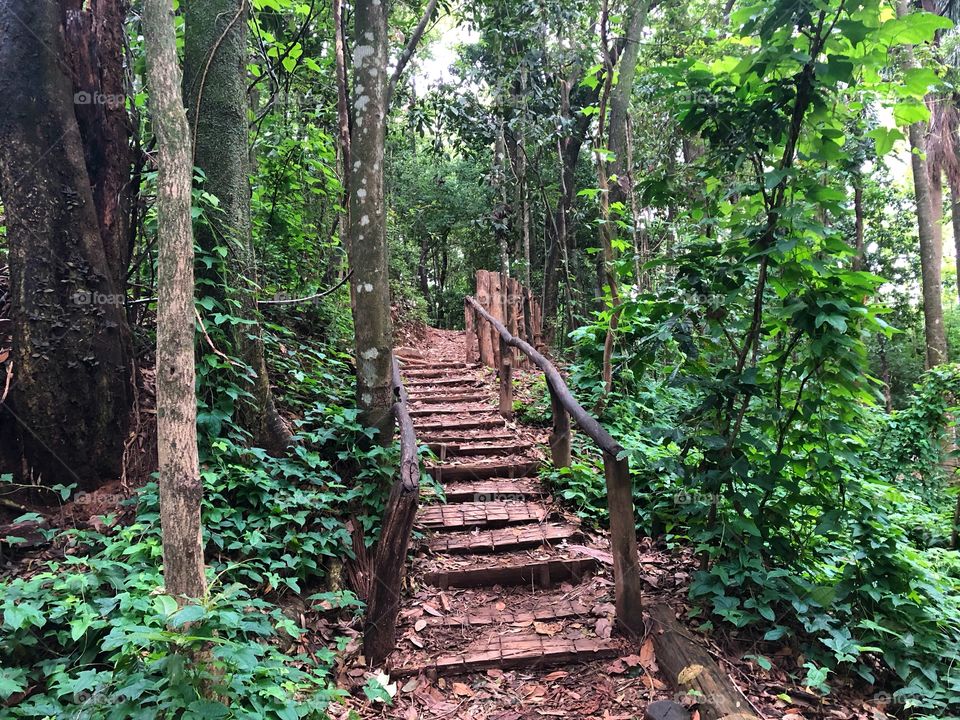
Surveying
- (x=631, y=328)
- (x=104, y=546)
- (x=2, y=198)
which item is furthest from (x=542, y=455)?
(x=2, y=198)

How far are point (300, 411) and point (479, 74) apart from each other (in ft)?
30.7

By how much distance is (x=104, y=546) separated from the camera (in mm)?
2961

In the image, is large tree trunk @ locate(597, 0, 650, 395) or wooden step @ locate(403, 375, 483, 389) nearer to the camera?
large tree trunk @ locate(597, 0, 650, 395)

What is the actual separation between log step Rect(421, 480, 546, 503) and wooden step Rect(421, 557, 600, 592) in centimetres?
96

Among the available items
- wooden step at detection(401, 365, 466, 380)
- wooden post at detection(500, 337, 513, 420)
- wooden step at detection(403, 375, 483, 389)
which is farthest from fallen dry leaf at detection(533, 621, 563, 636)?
wooden step at detection(401, 365, 466, 380)

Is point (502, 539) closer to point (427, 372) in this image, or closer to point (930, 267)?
point (427, 372)

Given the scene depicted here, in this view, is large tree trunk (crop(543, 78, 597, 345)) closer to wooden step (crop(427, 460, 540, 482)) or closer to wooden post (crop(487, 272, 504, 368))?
wooden post (crop(487, 272, 504, 368))

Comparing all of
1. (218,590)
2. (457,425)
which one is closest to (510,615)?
(218,590)

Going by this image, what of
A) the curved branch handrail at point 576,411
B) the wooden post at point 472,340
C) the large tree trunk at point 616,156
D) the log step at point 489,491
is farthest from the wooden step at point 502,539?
the wooden post at point 472,340

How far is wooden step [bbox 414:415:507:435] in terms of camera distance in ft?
19.7

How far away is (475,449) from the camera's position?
549cm

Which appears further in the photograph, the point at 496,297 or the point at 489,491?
the point at 496,297

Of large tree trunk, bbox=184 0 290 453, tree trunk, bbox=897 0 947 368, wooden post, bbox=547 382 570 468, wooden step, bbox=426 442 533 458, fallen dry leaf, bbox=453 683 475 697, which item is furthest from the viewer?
tree trunk, bbox=897 0 947 368

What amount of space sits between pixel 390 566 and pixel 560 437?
2.31m
